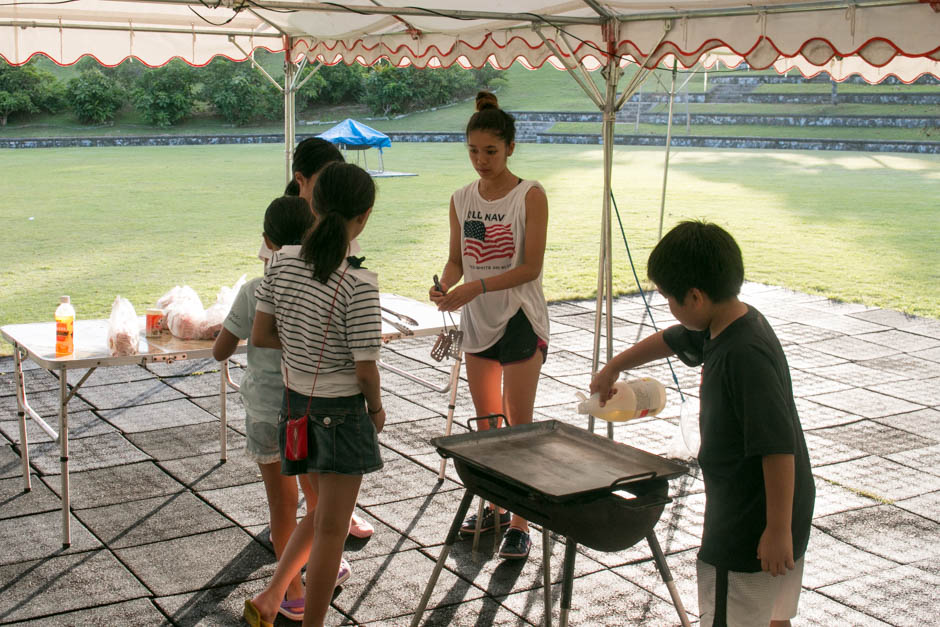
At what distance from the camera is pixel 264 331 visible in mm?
2486

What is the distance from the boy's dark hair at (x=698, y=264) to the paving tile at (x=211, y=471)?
108 inches

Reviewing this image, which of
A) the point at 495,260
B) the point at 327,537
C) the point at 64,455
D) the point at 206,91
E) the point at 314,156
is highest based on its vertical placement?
the point at 206,91

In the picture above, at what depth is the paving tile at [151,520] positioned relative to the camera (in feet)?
11.7

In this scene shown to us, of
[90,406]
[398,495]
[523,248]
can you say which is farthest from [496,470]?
[90,406]

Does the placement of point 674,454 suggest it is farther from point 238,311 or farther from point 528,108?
point 528,108

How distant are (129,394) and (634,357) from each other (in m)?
4.03

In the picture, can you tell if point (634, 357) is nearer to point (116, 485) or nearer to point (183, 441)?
point (116, 485)

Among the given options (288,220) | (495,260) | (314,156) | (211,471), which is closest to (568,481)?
(288,220)

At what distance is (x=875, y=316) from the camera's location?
27.0 ft

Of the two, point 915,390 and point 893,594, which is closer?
point 893,594

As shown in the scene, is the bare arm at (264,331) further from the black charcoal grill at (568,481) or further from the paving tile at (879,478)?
the paving tile at (879,478)

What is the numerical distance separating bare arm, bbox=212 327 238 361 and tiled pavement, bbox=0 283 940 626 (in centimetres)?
88

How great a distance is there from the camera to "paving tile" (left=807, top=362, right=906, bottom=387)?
19.9 feet

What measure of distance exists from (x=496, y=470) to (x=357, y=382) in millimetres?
526
